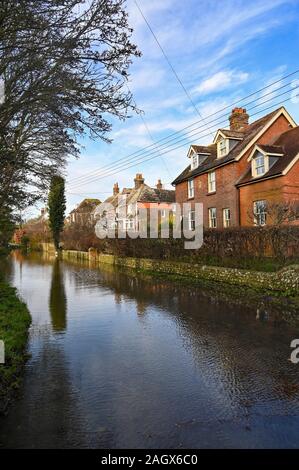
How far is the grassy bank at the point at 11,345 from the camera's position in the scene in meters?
5.21

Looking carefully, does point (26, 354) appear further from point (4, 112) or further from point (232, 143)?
point (232, 143)

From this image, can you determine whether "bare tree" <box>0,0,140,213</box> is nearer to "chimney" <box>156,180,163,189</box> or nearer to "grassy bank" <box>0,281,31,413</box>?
"grassy bank" <box>0,281,31,413</box>

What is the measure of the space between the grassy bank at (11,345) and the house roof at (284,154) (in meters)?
16.0

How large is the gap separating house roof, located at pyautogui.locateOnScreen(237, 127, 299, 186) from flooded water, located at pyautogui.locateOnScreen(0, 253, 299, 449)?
12.0 metres

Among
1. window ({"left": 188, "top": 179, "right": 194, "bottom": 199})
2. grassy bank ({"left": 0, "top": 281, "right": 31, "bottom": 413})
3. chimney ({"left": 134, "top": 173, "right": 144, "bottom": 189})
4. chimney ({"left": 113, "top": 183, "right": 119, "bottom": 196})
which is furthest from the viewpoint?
chimney ({"left": 113, "top": 183, "right": 119, "bottom": 196})

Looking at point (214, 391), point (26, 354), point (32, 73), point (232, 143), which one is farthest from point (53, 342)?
point (232, 143)

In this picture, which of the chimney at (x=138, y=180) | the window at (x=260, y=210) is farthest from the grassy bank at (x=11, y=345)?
the chimney at (x=138, y=180)

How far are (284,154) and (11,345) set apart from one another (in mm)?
19364

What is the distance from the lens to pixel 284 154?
68.7 ft

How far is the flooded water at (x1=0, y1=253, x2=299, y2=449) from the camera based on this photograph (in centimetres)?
404

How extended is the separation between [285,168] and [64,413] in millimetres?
18206

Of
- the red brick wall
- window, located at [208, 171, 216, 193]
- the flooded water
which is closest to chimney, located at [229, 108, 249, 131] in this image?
window, located at [208, 171, 216, 193]

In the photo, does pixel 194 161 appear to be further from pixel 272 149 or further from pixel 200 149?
pixel 272 149

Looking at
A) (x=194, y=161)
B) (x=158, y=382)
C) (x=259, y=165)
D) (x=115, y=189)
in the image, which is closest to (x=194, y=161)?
(x=194, y=161)
